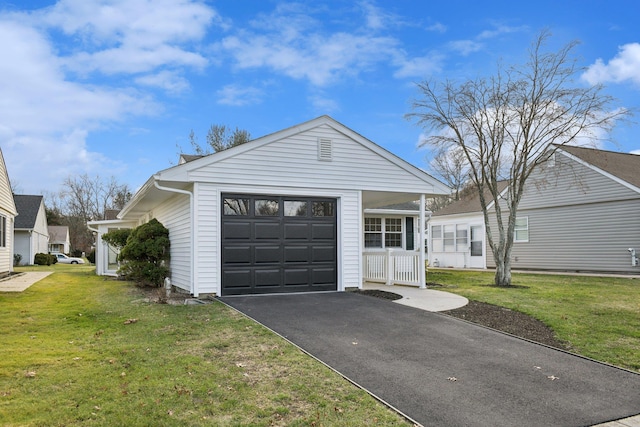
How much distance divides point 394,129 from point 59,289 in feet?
42.0

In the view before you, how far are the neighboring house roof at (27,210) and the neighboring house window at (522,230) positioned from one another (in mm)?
31489

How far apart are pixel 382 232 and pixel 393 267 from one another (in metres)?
6.24

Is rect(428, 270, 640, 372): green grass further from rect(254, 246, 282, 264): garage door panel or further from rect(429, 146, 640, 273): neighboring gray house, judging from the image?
rect(254, 246, 282, 264): garage door panel

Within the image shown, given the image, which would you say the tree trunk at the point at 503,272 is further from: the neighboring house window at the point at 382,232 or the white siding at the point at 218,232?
the neighboring house window at the point at 382,232

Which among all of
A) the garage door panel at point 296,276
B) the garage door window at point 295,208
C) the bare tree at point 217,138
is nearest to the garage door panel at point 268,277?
the garage door panel at point 296,276

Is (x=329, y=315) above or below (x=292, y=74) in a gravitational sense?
below

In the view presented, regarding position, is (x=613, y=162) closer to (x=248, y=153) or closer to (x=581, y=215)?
(x=581, y=215)

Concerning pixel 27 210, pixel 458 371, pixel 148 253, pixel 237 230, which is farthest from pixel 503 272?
pixel 27 210

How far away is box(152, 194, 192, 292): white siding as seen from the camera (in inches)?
451

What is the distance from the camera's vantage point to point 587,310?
927 centimetres

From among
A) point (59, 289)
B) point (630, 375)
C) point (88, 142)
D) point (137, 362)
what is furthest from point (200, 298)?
point (88, 142)

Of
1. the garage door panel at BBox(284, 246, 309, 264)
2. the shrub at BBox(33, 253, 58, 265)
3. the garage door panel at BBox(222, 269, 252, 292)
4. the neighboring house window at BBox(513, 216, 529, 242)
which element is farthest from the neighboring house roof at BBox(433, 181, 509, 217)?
the shrub at BBox(33, 253, 58, 265)

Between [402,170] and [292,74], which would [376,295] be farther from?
[292,74]

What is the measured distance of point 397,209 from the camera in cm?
1981
